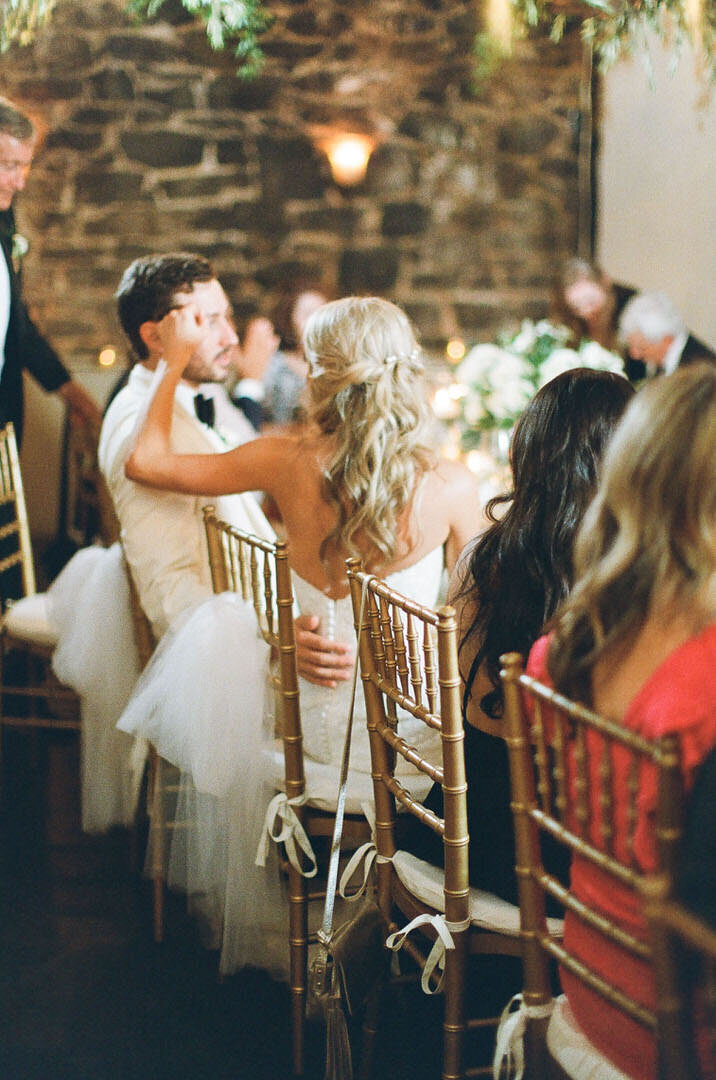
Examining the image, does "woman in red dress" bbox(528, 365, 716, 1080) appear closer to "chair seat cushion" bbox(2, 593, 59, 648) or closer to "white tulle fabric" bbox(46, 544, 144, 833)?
"white tulle fabric" bbox(46, 544, 144, 833)

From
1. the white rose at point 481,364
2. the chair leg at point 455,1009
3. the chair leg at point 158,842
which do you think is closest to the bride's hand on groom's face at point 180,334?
the chair leg at point 158,842

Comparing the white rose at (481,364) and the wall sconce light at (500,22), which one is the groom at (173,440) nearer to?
the white rose at (481,364)

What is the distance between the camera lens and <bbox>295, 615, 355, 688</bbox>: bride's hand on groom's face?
79.8 inches

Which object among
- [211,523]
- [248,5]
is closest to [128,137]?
[248,5]

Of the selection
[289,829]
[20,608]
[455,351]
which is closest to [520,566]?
[289,829]

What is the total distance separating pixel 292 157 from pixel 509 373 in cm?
340

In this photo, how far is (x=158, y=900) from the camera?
2.40 metres

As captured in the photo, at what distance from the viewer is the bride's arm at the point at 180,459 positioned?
2.10 metres

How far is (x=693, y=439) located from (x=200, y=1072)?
Result: 1.49 m

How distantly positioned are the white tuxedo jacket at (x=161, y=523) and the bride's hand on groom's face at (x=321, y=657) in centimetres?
36

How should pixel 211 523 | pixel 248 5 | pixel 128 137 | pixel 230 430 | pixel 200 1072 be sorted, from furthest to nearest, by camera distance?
pixel 128 137
pixel 230 430
pixel 248 5
pixel 211 523
pixel 200 1072

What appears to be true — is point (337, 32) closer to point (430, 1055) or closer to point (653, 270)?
point (653, 270)

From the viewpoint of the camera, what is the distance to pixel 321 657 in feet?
6.66

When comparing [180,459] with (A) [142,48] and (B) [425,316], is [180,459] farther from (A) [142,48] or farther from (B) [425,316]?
(A) [142,48]
